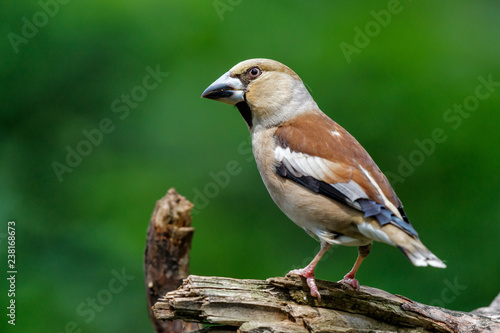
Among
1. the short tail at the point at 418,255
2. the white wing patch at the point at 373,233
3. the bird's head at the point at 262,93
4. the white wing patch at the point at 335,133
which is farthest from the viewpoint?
the bird's head at the point at 262,93

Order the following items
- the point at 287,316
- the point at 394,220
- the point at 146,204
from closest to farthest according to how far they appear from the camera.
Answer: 1. the point at 394,220
2. the point at 287,316
3. the point at 146,204

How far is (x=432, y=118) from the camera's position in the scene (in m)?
6.35

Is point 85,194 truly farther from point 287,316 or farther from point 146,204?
point 287,316

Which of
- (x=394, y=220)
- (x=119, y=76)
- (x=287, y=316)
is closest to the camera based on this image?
(x=394, y=220)

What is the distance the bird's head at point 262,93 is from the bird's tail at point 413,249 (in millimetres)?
1282

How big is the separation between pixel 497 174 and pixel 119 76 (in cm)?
436

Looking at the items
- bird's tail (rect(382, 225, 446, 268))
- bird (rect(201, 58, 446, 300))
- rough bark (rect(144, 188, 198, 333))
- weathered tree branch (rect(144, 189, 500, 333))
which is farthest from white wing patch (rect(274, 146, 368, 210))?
rough bark (rect(144, 188, 198, 333))

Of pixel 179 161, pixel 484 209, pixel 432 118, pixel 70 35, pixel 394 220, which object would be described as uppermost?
pixel 70 35

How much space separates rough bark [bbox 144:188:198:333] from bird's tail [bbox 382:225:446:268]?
6.68 ft

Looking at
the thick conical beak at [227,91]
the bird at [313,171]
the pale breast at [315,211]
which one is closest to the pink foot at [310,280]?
the bird at [313,171]

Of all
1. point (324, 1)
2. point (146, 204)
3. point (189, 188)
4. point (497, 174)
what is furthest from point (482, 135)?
point (146, 204)

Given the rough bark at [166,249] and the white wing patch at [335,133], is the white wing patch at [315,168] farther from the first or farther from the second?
the rough bark at [166,249]

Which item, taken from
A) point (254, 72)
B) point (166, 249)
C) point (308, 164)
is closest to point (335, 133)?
point (308, 164)

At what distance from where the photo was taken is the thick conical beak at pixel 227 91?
4.09m
